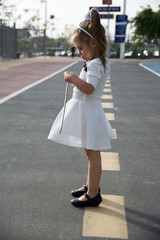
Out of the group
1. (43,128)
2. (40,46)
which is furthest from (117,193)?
(40,46)

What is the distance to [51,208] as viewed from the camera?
2930mm

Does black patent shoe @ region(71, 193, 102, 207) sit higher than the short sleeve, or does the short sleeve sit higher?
the short sleeve

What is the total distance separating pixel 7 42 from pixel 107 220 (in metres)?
27.7

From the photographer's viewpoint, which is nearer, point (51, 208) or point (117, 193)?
point (51, 208)

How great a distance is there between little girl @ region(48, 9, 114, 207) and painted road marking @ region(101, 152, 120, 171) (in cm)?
95

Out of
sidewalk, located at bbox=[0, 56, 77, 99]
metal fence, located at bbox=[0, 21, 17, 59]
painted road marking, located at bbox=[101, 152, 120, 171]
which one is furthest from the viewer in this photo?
metal fence, located at bbox=[0, 21, 17, 59]

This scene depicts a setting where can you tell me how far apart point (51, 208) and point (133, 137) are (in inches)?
105

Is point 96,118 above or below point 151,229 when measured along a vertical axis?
above

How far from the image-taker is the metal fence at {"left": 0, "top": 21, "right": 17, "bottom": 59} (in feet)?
89.9

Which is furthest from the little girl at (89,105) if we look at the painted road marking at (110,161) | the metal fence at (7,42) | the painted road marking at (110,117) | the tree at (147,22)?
the tree at (147,22)

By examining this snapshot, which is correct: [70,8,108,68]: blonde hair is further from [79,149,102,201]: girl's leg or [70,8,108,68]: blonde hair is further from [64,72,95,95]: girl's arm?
[79,149,102,201]: girl's leg

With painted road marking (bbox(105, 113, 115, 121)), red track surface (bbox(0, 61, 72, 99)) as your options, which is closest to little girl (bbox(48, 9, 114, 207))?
painted road marking (bbox(105, 113, 115, 121))

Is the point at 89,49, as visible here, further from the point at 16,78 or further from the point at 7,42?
the point at 7,42

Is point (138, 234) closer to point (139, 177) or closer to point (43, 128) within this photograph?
point (139, 177)
